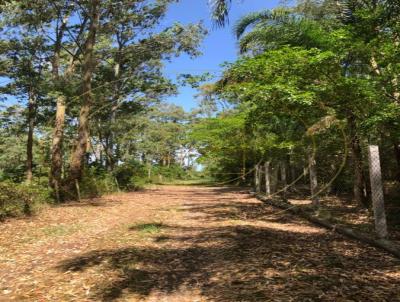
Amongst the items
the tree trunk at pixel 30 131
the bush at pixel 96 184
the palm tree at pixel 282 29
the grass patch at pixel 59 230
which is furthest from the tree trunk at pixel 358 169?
the tree trunk at pixel 30 131

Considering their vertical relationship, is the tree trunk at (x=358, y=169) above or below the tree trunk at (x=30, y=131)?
below

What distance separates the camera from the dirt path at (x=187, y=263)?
5246 mm

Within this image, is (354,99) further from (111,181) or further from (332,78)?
(111,181)

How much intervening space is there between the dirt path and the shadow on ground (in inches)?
0.5

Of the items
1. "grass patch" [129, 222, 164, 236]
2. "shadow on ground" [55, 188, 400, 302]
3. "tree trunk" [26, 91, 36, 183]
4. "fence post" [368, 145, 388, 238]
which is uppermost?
"tree trunk" [26, 91, 36, 183]

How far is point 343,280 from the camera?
5551mm

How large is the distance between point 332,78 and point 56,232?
23.4 feet

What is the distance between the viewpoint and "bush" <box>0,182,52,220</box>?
1100cm

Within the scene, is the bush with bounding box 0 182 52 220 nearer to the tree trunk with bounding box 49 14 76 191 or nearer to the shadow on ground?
the tree trunk with bounding box 49 14 76 191

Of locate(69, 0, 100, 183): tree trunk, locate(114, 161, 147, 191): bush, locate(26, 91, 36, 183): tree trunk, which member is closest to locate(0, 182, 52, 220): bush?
locate(69, 0, 100, 183): tree trunk

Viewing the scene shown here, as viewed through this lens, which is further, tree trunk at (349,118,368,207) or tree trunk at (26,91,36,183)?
tree trunk at (26,91,36,183)

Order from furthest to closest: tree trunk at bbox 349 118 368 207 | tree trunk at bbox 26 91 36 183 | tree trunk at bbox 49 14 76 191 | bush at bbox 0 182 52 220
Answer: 1. tree trunk at bbox 26 91 36 183
2. tree trunk at bbox 49 14 76 191
3. tree trunk at bbox 349 118 368 207
4. bush at bbox 0 182 52 220

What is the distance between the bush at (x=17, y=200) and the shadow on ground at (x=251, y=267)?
464 cm

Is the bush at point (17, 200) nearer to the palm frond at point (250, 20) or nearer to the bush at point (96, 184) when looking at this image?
the bush at point (96, 184)
